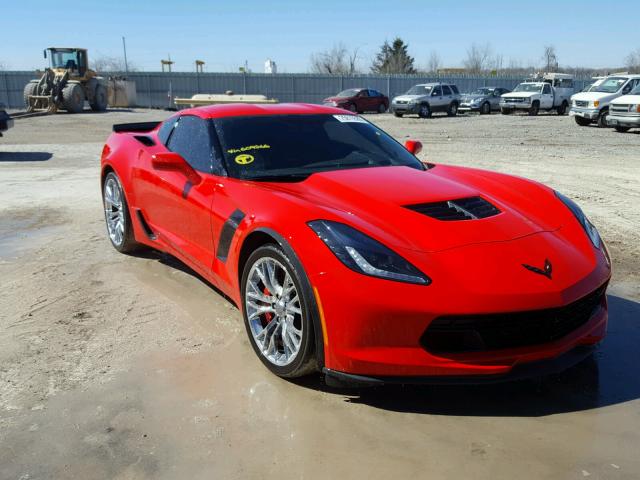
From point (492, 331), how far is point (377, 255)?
0.62 m

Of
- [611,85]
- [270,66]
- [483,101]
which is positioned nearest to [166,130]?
[611,85]

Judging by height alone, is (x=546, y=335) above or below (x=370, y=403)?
above

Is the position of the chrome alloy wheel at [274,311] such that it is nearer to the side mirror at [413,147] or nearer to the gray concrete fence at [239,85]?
the side mirror at [413,147]

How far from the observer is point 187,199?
402 cm

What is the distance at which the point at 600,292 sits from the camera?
3045 millimetres

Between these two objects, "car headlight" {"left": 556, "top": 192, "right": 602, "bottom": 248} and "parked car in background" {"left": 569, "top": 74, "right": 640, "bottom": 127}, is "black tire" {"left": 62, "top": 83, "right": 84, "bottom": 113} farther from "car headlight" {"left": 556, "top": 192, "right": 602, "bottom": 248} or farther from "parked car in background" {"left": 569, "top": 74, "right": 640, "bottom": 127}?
"car headlight" {"left": 556, "top": 192, "right": 602, "bottom": 248}

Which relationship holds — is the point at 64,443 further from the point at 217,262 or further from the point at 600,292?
the point at 600,292

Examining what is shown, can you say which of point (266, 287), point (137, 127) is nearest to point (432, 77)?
point (137, 127)

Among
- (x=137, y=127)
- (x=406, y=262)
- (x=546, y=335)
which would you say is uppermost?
(x=137, y=127)

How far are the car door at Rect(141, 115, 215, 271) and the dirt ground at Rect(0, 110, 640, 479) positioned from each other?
0.46 meters

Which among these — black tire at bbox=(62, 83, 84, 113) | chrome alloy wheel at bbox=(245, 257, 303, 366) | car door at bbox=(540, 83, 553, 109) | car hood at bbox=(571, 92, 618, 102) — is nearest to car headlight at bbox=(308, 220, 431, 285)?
chrome alloy wheel at bbox=(245, 257, 303, 366)

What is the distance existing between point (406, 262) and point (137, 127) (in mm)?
4134

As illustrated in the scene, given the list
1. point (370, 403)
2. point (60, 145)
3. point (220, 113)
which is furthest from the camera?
point (60, 145)

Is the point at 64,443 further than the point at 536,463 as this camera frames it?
Yes
